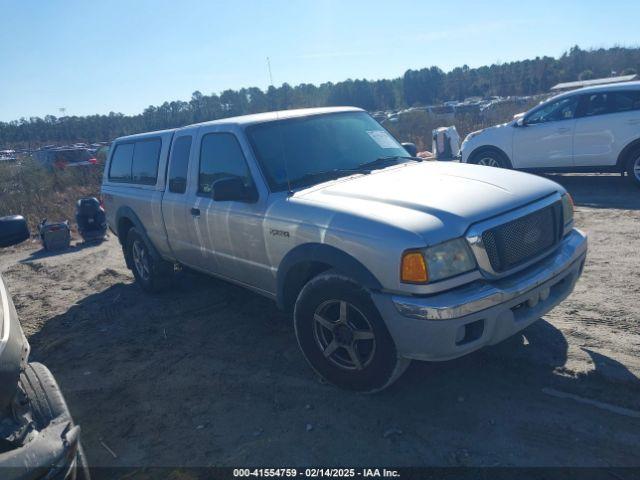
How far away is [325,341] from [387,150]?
207 centimetres

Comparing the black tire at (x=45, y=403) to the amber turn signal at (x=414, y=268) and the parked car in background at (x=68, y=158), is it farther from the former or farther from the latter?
the parked car in background at (x=68, y=158)

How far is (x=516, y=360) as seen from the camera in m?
3.75

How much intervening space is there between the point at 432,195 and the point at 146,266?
13.6 ft

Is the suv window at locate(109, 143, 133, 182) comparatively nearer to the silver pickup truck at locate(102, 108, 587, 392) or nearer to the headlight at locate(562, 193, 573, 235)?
the silver pickup truck at locate(102, 108, 587, 392)

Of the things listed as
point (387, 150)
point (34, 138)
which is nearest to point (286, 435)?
point (387, 150)

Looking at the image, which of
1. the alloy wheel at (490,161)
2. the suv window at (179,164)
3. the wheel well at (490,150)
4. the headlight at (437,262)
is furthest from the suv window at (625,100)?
the suv window at (179,164)

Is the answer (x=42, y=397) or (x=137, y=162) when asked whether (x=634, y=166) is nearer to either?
(x=137, y=162)

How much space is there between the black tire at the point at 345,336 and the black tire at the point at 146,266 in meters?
3.04

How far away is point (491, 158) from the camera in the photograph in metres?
10.4

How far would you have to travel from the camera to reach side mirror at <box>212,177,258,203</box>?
12.9ft

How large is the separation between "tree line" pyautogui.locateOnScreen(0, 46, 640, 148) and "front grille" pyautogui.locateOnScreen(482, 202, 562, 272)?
27.8 m

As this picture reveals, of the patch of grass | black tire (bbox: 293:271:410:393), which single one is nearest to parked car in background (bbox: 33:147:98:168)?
the patch of grass

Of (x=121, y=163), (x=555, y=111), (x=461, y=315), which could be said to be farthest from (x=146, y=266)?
(x=555, y=111)

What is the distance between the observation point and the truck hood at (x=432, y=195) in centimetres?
310
